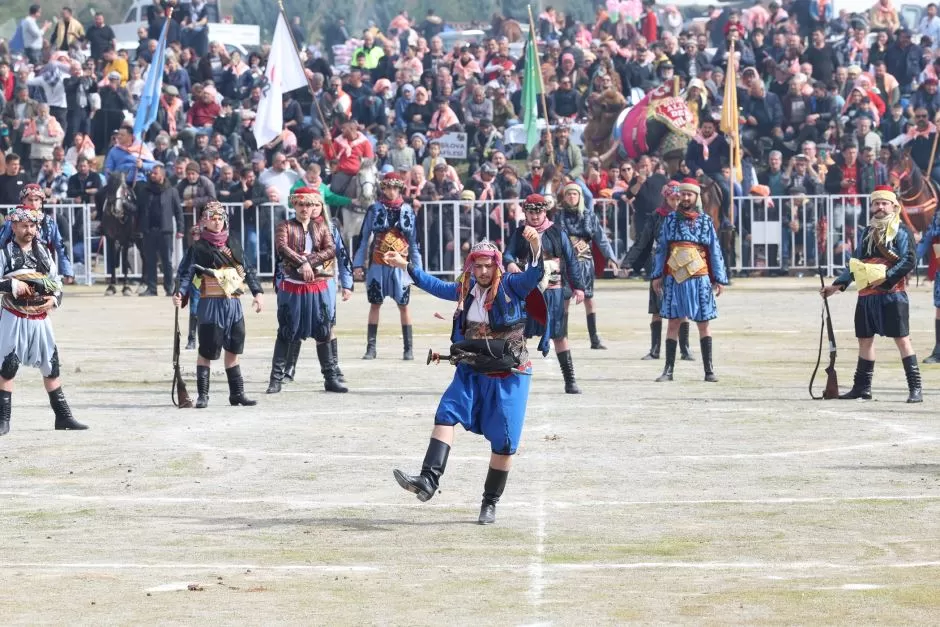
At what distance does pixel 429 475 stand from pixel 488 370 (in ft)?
2.28

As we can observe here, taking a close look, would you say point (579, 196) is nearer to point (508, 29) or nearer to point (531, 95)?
point (531, 95)

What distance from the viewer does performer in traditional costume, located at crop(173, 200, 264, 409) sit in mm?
16016

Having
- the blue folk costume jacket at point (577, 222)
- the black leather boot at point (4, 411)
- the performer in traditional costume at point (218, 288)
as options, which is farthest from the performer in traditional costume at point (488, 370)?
the blue folk costume jacket at point (577, 222)

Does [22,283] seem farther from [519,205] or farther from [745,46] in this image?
[745,46]

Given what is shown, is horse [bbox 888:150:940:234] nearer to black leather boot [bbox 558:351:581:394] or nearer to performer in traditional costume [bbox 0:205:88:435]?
black leather boot [bbox 558:351:581:394]

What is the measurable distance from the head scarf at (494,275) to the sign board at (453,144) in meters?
22.2

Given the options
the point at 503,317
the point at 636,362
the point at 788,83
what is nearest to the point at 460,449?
the point at 503,317

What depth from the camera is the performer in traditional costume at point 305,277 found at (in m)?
17.0

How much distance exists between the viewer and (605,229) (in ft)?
98.0

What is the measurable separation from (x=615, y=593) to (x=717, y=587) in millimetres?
483

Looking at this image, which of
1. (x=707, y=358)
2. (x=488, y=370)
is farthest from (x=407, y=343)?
(x=488, y=370)

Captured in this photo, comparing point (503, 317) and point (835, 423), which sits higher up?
point (503, 317)

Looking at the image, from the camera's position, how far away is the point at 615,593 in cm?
869

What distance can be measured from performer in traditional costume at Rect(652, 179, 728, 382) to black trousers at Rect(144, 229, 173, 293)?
40.6ft
